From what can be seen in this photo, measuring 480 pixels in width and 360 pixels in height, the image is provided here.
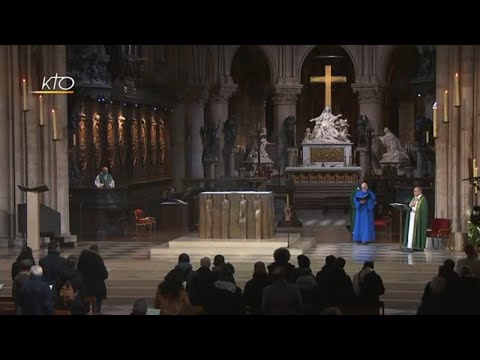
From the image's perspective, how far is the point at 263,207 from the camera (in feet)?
63.2

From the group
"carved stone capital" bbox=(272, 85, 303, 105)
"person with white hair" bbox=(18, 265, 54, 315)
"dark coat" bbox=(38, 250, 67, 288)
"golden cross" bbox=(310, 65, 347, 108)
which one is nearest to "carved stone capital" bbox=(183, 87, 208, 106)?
"carved stone capital" bbox=(272, 85, 303, 105)

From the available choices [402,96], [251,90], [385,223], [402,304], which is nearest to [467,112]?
[385,223]

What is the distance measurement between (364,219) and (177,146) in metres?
14.2

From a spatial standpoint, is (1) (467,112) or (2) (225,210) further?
(1) (467,112)

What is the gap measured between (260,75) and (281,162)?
5.75 meters

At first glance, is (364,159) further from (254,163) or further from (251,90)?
(251,90)

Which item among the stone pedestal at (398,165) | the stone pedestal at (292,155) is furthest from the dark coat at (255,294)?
the stone pedestal at (292,155)

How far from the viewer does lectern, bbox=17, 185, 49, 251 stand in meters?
19.2

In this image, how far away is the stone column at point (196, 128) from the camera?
36.2m

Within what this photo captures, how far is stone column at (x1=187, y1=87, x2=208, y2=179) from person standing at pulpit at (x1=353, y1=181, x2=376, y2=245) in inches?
593

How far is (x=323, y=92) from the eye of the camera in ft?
148

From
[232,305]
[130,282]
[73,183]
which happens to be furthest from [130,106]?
[232,305]

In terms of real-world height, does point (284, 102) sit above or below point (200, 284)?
above

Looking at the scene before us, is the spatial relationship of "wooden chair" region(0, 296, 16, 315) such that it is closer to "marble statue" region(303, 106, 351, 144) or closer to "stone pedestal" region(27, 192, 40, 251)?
"stone pedestal" region(27, 192, 40, 251)
